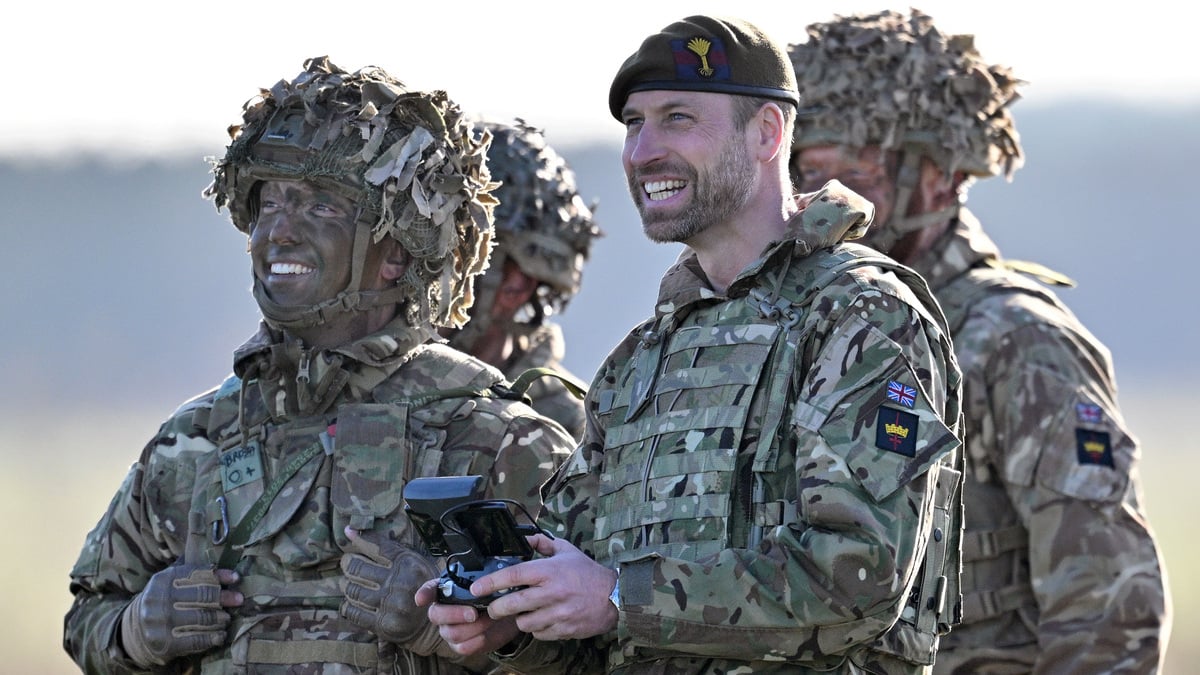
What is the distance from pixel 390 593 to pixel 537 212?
3967 millimetres

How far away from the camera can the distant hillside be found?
58.4 metres

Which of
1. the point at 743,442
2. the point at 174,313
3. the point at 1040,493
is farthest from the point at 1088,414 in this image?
the point at 174,313

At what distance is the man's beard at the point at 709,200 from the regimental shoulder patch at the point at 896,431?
1010 mm

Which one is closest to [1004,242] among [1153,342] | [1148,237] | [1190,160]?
[1153,342]

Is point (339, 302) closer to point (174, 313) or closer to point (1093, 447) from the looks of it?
point (1093, 447)

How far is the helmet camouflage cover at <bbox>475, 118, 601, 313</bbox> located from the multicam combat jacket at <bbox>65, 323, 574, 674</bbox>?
266cm

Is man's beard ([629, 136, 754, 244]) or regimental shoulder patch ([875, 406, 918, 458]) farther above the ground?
man's beard ([629, 136, 754, 244])

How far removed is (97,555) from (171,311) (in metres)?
54.5

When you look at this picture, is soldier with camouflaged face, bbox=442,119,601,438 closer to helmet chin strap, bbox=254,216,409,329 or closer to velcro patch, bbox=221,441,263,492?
helmet chin strap, bbox=254,216,409,329

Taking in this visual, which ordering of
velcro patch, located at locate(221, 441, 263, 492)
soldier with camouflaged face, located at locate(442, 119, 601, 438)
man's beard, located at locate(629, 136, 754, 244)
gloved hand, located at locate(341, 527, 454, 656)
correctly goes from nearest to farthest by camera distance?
man's beard, located at locate(629, 136, 754, 244)
gloved hand, located at locate(341, 527, 454, 656)
velcro patch, located at locate(221, 441, 263, 492)
soldier with camouflaged face, located at locate(442, 119, 601, 438)

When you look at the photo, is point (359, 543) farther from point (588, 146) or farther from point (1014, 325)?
point (588, 146)

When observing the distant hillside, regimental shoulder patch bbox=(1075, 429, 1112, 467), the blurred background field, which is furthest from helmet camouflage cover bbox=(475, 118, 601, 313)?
the distant hillside

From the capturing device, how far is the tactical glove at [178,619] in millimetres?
7883

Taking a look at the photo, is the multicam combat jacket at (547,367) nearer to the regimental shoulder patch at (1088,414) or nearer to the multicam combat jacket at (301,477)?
the multicam combat jacket at (301,477)
